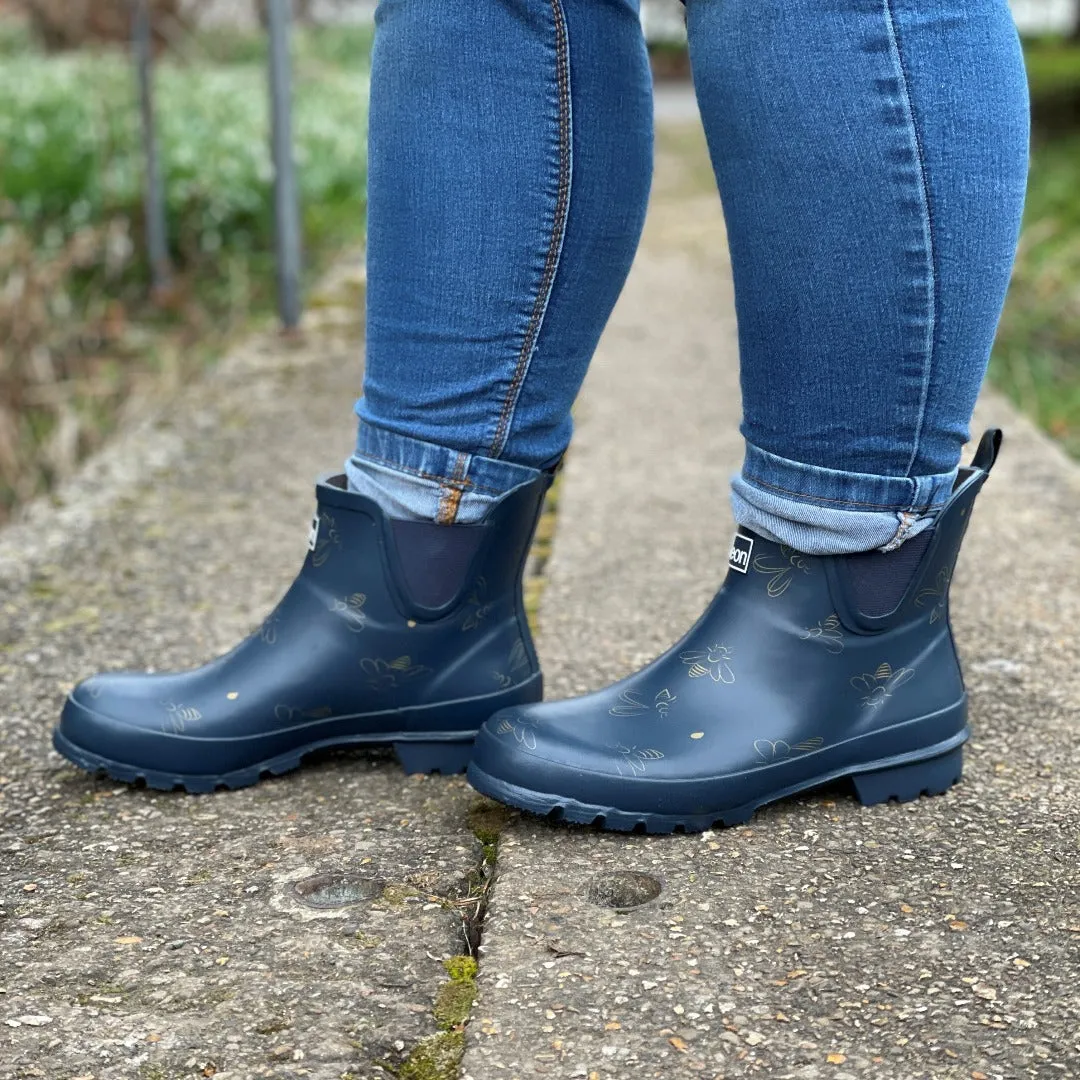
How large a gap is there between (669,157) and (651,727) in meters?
5.00

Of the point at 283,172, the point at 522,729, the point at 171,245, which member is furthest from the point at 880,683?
the point at 171,245

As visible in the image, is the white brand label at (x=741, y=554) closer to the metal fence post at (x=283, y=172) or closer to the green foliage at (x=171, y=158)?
the metal fence post at (x=283, y=172)

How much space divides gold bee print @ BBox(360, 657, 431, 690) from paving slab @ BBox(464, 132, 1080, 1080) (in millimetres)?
155

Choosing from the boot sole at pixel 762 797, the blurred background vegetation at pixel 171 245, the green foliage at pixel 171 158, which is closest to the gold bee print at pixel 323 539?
the boot sole at pixel 762 797

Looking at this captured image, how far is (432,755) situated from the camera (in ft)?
3.91

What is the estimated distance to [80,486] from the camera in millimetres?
1979

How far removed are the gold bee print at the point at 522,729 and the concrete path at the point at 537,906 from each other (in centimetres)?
7

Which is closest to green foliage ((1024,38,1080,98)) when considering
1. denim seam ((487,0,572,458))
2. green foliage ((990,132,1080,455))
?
green foliage ((990,132,1080,455))

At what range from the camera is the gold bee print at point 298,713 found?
1.16 m

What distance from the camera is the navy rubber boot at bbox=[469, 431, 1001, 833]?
1.05m

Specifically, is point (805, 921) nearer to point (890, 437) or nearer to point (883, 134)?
point (890, 437)

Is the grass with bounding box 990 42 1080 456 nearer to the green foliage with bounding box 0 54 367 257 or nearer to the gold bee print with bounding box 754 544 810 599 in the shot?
the gold bee print with bounding box 754 544 810 599

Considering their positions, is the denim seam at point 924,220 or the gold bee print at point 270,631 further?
the gold bee print at point 270,631

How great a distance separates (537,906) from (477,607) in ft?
0.96
